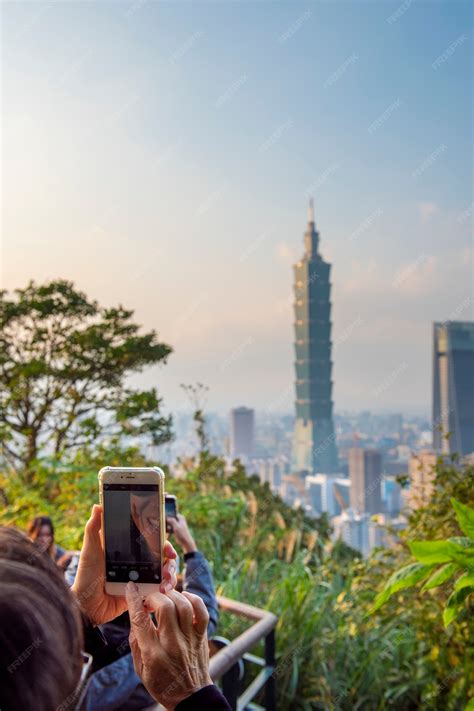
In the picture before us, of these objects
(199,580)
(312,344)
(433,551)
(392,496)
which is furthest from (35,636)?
(312,344)

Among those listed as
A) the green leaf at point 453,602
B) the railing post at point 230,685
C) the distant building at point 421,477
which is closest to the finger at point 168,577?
the green leaf at point 453,602

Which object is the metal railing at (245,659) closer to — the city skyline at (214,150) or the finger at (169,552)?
the finger at (169,552)

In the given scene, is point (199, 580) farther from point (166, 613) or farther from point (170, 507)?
point (166, 613)

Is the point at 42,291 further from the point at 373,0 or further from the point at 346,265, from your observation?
the point at 346,265

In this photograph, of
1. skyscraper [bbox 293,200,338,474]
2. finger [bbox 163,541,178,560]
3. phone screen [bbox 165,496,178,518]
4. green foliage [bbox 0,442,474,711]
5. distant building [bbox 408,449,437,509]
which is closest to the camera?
finger [bbox 163,541,178,560]

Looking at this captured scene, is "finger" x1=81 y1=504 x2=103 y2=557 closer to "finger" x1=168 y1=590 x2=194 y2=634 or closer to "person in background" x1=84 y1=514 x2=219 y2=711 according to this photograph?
"finger" x1=168 y1=590 x2=194 y2=634

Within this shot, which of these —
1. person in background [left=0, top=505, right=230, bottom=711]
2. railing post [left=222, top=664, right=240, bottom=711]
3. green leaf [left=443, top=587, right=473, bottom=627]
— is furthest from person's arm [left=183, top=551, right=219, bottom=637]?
person in background [left=0, top=505, right=230, bottom=711]
